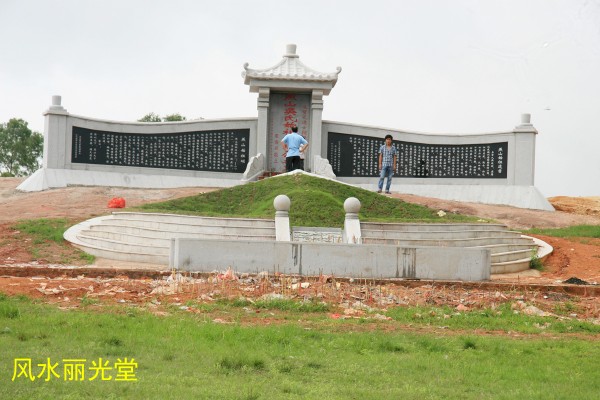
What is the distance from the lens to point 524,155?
22.6 m

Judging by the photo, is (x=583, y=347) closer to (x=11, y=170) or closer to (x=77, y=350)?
(x=77, y=350)

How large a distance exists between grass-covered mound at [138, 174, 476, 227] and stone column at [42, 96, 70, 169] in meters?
5.72

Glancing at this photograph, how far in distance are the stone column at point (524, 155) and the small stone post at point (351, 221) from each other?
32.7 feet

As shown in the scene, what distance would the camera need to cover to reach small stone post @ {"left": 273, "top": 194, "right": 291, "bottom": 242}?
44.1 ft

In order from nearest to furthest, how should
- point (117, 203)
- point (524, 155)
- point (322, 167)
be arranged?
point (117, 203), point (322, 167), point (524, 155)

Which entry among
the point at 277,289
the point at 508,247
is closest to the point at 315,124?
the point at 508,247

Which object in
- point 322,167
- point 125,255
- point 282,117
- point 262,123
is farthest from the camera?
point 282,117

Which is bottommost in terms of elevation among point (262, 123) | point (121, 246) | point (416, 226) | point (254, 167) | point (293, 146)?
point (121, 246)

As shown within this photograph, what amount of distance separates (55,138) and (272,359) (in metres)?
16.2

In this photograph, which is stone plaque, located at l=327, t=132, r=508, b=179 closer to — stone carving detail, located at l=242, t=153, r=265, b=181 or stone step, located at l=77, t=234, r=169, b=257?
stone carving detail, located at l=242, t=153, r=265, b=181

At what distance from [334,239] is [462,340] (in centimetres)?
682

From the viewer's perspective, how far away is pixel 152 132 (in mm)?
22297

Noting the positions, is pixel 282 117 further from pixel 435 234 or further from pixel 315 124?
pixel 435 234

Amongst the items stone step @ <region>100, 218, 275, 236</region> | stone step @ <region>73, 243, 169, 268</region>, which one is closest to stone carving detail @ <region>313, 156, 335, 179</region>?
stone step @ <region>100, 218, 275, 236</region>
